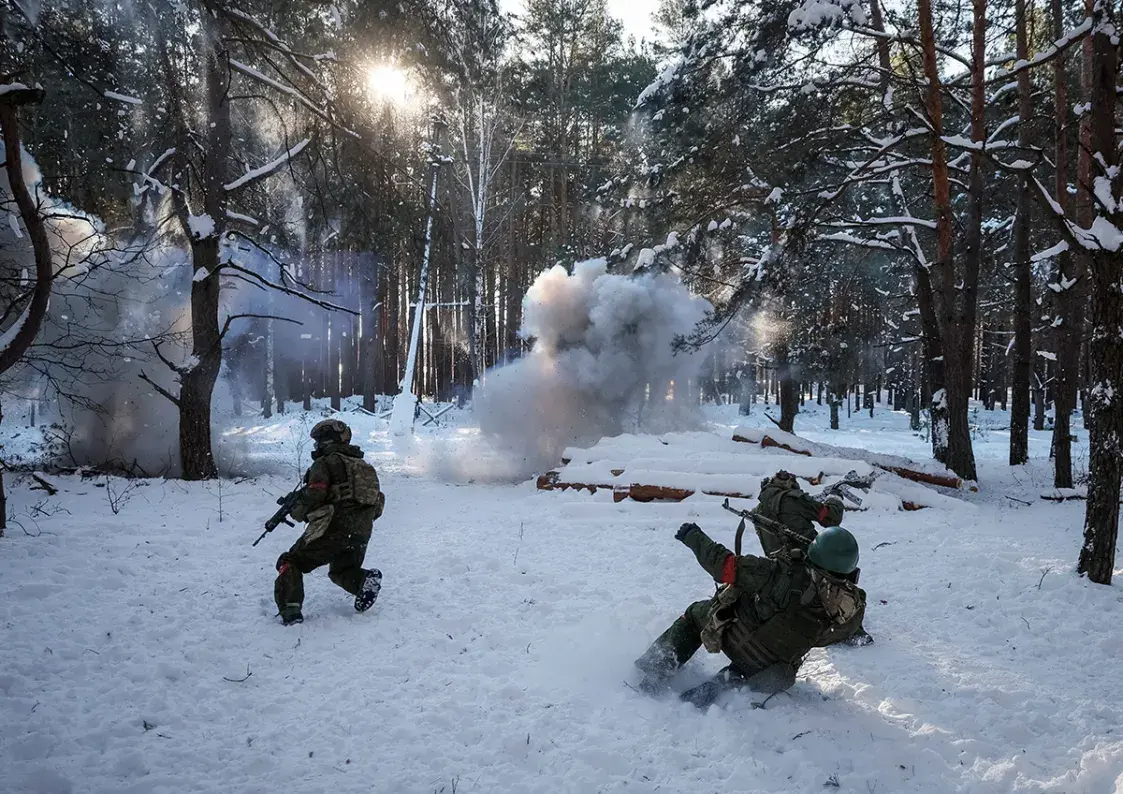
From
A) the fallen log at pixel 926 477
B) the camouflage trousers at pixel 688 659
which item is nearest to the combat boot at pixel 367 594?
the camouflage trousers at pixel 688 659

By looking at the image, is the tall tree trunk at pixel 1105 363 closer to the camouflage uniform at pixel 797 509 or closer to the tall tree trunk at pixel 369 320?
the camouflage uniform at pixel 797 509

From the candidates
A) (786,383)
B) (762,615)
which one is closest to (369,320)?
(786,383)

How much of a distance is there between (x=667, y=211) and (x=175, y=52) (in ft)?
27.6

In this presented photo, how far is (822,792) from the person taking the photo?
2893 millimetres

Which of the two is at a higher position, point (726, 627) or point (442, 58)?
point (442, 58)

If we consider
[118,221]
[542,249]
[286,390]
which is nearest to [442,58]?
[118,221]

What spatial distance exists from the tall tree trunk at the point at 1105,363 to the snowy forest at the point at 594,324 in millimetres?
25

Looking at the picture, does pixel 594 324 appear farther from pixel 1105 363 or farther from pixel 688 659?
pixel 688 659

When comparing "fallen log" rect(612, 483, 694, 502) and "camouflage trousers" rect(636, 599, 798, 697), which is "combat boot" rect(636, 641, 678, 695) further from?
"fallen log" rect(612, 483, 694, 502)


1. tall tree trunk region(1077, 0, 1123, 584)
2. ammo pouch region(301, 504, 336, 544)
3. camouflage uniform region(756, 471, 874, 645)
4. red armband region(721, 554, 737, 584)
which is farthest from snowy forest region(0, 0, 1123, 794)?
camouflage uniform region(756, 471, 874, 645)

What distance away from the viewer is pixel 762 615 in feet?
12.0

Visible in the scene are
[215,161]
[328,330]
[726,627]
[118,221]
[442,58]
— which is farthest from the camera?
[328,330]

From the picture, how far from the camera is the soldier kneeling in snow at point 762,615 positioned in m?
3.50

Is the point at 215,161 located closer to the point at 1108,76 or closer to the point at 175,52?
the point at 175,52
